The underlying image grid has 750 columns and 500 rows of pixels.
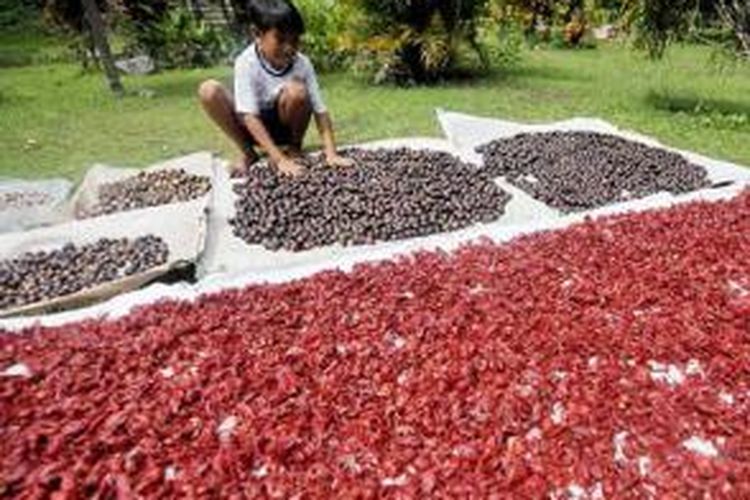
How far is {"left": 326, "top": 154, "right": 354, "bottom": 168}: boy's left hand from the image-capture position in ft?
18.8

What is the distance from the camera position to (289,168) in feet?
18.3

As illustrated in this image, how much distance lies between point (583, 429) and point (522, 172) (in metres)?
3.18

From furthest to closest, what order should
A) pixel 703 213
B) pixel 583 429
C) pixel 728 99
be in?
pixel 728 99
pixel 703 213
pixel 583 429

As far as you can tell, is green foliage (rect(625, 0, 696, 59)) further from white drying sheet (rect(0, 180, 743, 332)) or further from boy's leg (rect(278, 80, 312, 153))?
boy's leg (rect(278, 80, 312, 153))

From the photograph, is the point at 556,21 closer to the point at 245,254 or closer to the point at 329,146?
the point at 329,146

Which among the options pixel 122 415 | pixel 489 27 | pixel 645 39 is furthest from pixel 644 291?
Answer: pixel 489 27

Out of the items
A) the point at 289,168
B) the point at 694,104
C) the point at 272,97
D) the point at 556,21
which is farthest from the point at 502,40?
the point at 289,168

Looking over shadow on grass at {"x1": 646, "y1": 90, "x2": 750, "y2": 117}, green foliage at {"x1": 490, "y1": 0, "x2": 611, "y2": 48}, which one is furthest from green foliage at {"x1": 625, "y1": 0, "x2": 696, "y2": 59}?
green foliage at {"x1": 490, "y1": 0, "x2": 611, "y2": 48}

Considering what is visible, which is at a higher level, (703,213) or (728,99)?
(703,213)

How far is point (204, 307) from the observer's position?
3863 mm

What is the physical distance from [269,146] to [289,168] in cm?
31

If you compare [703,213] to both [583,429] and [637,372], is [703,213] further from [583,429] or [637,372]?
[583,429]

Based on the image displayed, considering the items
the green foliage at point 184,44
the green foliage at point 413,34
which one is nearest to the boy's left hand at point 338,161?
the green foliage at point 413,34

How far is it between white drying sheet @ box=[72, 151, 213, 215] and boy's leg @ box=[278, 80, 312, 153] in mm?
601
